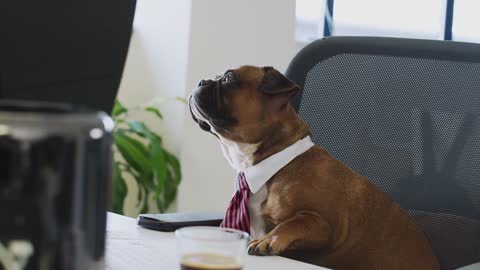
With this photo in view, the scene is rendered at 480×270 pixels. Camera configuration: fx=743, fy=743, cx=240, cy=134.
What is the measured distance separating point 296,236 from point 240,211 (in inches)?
5.2

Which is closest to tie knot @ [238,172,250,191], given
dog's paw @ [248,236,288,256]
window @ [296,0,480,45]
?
dog's paw @ [248,236,288,256]

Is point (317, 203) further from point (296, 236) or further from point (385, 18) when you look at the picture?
point (385, 18)

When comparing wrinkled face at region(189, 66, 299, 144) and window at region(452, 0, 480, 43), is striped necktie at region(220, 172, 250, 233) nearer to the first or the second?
wrinkled face at region(189, 66, 299, 144)

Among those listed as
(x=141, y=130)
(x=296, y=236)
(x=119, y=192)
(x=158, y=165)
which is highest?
(x=296, y=236)

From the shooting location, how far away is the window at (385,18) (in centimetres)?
404

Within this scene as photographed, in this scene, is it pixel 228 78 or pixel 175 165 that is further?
pixel 175 165

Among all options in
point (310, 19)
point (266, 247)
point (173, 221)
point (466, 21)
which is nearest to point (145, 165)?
point (310, 19)

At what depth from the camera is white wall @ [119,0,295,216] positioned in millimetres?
2891

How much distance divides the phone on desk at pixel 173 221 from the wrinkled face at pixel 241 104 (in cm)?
29

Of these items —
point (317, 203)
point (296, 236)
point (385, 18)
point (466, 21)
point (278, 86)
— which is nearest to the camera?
point (296, 236)

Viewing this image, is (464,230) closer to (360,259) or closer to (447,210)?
(447,210)

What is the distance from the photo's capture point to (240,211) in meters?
1.28

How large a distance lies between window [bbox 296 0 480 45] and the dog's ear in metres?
2.45

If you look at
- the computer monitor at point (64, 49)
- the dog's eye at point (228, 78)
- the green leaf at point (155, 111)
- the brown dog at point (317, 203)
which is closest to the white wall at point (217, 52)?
the green leaf at point (155, 111)
